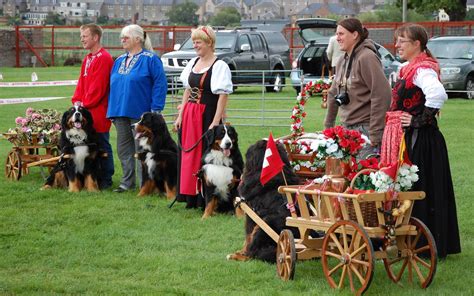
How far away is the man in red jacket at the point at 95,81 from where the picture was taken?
1126cm

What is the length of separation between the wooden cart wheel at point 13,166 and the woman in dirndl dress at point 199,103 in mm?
3043

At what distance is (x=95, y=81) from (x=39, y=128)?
138 centimetres

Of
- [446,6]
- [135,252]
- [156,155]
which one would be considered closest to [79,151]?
[156,155]

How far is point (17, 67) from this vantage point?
44.2 metres

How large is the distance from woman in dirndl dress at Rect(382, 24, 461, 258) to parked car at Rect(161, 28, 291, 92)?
17.5m

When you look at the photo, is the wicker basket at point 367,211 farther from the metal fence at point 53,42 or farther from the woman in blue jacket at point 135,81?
the metal fence at point 53,42

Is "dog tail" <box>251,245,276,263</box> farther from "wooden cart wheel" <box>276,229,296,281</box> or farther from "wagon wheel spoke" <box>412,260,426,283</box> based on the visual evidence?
"wagon wheel spoke" <box>412,260,426,283</box>

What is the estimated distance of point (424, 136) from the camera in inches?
293

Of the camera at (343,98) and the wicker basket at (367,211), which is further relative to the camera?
the camera at (343,98)

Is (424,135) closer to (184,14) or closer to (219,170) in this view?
(219,170)

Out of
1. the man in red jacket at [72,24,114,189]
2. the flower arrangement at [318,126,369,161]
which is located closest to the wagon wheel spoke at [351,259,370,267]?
the flower arrangement at [318,126,369,161]

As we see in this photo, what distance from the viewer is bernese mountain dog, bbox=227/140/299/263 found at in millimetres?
7453

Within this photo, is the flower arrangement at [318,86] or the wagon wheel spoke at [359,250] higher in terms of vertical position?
the flower arrangement at [318,86]

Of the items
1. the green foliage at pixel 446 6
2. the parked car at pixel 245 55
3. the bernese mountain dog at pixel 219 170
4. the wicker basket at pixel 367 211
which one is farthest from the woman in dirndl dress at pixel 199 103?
the green foliage at pixel 446 6
